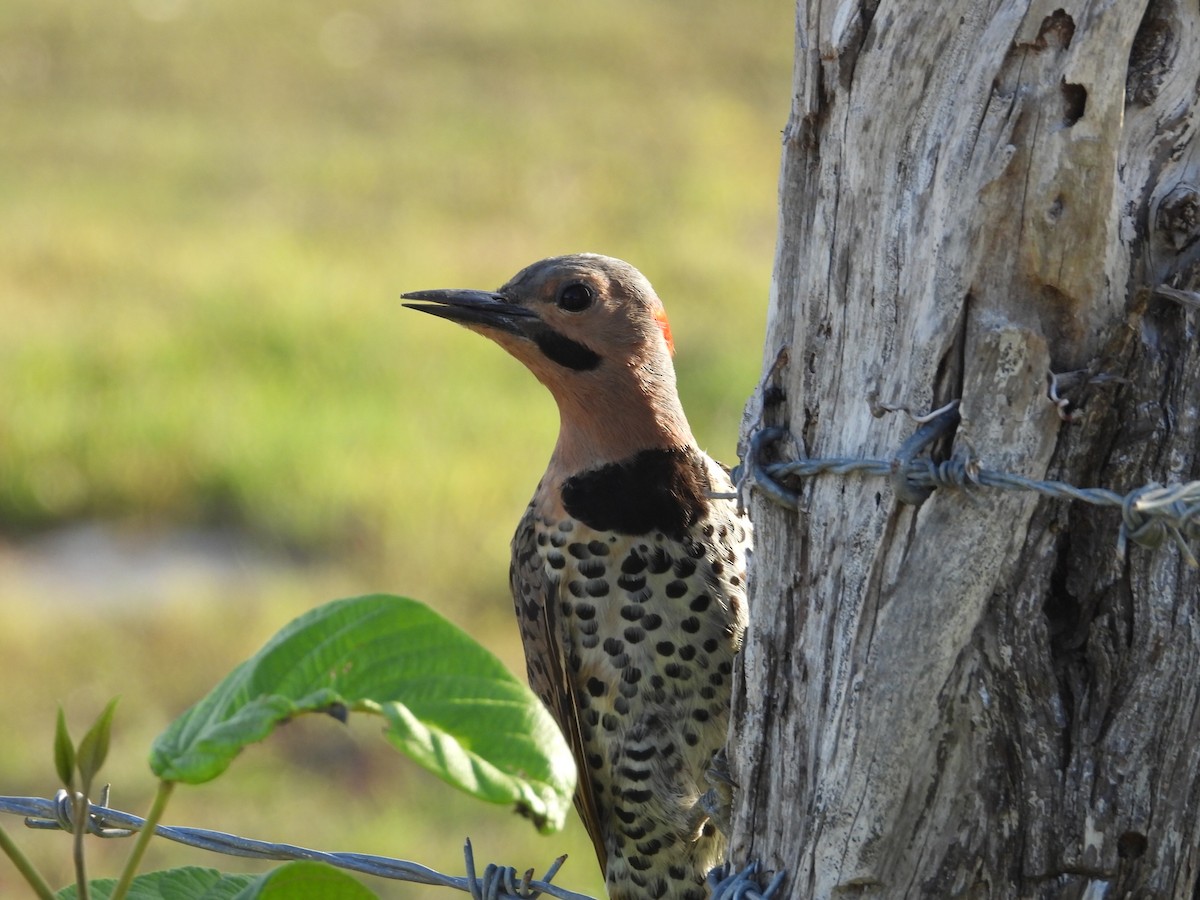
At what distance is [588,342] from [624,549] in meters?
0.43

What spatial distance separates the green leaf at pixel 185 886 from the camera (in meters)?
1.65

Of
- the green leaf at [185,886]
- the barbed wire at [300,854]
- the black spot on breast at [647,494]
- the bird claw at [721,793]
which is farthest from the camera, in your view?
the black spot on breast at [647,494]

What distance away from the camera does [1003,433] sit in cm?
184

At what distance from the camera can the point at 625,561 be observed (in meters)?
3.23

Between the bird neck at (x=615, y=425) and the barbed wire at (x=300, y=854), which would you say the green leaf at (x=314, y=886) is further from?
the bird neck at (x=615, y=425)

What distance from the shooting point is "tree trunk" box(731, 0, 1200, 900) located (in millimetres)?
1811

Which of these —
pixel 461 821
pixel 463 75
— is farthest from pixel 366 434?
pixel 463 75

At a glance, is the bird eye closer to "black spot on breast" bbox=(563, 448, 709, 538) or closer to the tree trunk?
"black spot on breast" bbox=(563, 448, 709, 538)

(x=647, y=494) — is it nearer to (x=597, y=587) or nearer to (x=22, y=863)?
(x=597, y=587)

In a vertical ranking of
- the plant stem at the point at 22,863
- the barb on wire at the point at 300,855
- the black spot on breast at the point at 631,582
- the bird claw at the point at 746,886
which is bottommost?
the barb on wire at the point at 300,855

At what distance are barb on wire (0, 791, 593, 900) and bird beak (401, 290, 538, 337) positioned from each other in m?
1.14

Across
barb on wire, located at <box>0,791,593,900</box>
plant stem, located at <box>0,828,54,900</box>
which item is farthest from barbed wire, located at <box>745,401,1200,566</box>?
plant stem, located at <box>0,828,54,900</box>

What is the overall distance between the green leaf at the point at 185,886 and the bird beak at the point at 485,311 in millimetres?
1721

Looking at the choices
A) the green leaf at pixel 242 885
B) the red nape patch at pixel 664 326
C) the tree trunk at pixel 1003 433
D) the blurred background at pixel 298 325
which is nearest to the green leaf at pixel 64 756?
the green leaf at pixel 242 885
